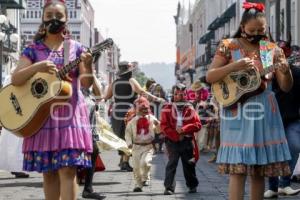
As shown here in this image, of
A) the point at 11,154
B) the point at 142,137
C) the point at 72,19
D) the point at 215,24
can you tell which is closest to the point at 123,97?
the point at 11,154

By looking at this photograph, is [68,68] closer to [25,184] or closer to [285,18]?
[25,184]

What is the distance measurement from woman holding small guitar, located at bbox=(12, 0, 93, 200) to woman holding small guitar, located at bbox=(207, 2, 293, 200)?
3.05 ft

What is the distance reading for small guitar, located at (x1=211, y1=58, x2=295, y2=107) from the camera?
5727 millimetres

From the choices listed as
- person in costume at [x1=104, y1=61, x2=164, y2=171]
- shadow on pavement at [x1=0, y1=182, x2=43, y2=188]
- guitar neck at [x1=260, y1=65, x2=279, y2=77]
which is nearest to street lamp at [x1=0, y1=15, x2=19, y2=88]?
person in costume at [x1=104, y1=61, x2=164, y2=171]

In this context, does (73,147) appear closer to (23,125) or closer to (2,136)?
(23,125)

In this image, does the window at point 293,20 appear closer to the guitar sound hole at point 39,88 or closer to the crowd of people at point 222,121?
the crowd of people at point 222,121

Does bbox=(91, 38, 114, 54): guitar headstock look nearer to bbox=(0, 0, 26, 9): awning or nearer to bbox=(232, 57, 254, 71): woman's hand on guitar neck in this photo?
bbox=(232, 57, 254, 71): woman's hand on guitar neck

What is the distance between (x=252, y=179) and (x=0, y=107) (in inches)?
72.5

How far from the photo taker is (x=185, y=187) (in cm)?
1049

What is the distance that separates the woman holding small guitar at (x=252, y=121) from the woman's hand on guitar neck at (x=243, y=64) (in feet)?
0.15

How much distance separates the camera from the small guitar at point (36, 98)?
5.66 meters

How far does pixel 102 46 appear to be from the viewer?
5770mm

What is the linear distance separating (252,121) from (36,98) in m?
1.49

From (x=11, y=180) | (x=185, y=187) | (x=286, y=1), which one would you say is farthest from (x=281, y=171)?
Answer: (x=286, y=1)
